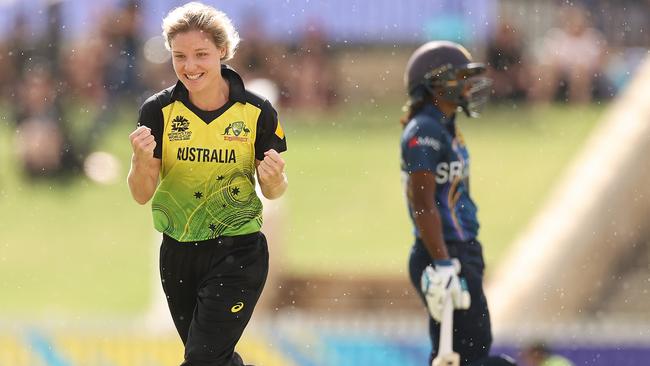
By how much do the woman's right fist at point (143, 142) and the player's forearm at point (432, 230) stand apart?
1.73 metres

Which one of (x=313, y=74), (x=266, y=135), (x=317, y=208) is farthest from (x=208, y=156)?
(x=313, y=74)

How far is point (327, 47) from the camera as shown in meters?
22.7

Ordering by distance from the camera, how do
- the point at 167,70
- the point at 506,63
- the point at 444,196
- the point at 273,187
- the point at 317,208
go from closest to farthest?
1. the point at 273,187
2. the point at 444,196
3. the point at 506,63
4. the point at 167,70
5. the point at 317,208

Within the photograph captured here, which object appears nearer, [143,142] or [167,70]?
[143,142]

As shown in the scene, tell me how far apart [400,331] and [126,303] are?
22.7 feet

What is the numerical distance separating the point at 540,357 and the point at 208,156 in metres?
5.90

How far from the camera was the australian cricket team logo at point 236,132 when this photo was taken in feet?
22.3

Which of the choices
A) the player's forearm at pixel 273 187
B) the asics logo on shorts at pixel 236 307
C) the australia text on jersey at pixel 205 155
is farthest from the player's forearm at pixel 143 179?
the asics logo on shorts at pixel 236 307

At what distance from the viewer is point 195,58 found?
671 cm

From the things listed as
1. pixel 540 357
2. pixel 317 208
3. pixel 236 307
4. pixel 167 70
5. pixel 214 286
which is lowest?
pixel 540 357

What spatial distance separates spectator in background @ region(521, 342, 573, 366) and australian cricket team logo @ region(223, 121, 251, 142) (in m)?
5.68

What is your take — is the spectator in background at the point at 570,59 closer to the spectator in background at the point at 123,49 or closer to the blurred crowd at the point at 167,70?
the blurred crowd at the point at 167,70

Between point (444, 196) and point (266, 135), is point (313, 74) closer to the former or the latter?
point (444, 196)

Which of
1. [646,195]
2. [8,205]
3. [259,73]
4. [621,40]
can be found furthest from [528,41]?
[8,205]
